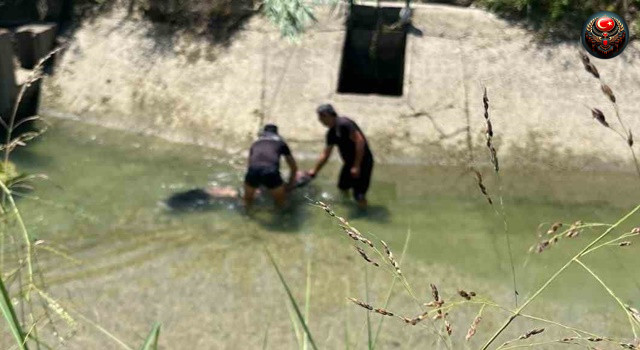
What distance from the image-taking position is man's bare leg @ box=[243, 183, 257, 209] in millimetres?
9816

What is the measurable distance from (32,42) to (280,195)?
5220 mm

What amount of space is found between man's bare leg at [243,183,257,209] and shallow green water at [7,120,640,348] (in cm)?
15

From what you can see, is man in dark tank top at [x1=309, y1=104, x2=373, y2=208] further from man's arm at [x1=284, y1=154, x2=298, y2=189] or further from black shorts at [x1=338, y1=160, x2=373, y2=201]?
man's arm at [x1=284, y1=154, x2=298, y2=189]

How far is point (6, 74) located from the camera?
12000 millimetres

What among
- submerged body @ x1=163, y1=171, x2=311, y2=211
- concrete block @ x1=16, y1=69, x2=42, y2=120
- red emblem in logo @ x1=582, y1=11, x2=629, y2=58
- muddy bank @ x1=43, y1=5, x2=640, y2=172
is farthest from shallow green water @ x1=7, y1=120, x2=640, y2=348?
red emblem in logo @ x1=582, y1=11, x2=629, y2=58

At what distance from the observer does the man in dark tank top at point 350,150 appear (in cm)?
965

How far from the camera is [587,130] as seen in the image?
453 inches

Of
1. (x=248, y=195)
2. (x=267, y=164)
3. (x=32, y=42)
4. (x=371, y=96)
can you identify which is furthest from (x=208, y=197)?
(x=32, y=42)

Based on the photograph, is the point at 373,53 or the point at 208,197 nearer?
the point at 208,197

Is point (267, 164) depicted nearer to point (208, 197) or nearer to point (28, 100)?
point (208, 197)

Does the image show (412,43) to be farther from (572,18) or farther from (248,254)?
(248,254)

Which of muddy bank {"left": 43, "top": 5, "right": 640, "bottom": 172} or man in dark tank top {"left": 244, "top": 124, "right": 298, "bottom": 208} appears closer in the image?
man in dark tank top {"left": 244, "top": 124, "right": 298, "bottom": 208}

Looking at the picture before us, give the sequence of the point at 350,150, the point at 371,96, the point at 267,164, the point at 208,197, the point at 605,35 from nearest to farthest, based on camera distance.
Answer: the point at 267,164
the point at 350,150
the point at 208,197
the point at 605,35
the point at 371,96

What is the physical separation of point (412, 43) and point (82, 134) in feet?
16.0
